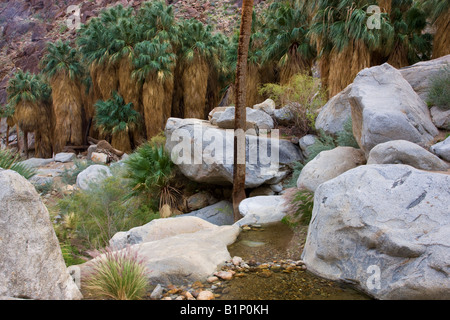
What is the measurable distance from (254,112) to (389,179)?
323 inches

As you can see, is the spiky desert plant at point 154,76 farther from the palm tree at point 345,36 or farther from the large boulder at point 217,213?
the large boulder at point 217,213

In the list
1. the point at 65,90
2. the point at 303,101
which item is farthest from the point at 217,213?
the point at 65,90

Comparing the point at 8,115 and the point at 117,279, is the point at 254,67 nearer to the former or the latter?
the point at 117,279

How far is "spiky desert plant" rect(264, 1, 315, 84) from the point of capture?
736 inches

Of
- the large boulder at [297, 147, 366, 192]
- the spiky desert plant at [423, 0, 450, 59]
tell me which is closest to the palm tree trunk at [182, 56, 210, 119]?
the spiky desert plant at [423, 0, 450, 59]

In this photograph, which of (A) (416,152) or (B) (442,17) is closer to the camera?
(A) (416,152)

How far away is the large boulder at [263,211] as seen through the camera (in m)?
6.90

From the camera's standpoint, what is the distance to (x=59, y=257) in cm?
332

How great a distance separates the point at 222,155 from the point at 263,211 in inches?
132

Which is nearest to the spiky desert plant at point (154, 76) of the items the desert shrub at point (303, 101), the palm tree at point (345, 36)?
the palm tree at point (345, 36)

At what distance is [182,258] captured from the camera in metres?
4.18

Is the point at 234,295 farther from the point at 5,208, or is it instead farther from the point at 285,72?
the point at 285,72

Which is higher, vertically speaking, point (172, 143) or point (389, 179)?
point (389, 179)

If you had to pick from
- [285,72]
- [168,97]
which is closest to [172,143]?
[285,72]
